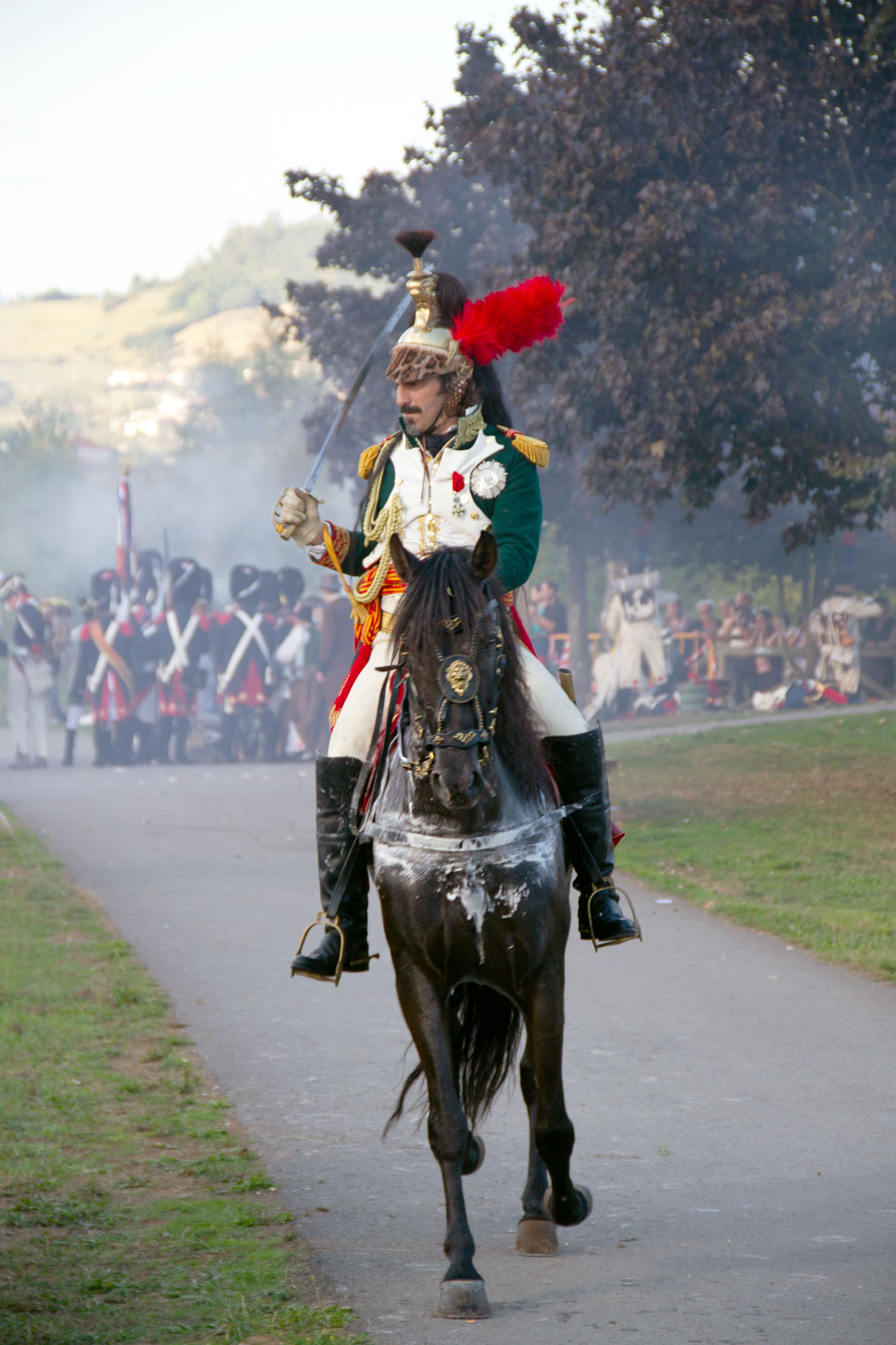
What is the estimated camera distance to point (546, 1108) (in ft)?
15.9

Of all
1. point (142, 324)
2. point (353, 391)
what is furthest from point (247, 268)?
point (353, 391)

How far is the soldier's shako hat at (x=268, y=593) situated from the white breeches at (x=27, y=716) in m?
4.00

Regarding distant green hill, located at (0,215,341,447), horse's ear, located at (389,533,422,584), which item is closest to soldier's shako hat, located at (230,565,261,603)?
horse's ear, located at (389,533,422,584)

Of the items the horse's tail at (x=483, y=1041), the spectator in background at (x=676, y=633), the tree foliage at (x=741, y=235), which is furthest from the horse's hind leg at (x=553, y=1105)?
the spectator in background at (x=676, y=633)

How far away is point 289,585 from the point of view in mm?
27750

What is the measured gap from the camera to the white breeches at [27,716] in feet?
86.7

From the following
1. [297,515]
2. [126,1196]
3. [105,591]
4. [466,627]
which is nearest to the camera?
[466,627]

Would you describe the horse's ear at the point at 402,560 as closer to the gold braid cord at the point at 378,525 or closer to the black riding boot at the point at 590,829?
the gold braid cord at the point at 378,525

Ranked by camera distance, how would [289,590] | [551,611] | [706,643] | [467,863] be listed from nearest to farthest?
[467,863] < [289,590] < [706,643] < [551,611]

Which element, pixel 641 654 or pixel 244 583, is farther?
pixel 641 654

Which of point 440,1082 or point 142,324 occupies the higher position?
point 142,324

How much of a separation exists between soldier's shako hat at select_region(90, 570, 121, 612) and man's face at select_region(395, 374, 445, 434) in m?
21.9

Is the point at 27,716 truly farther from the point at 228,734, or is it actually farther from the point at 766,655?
the point at 766,655

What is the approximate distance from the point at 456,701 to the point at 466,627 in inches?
9.2
